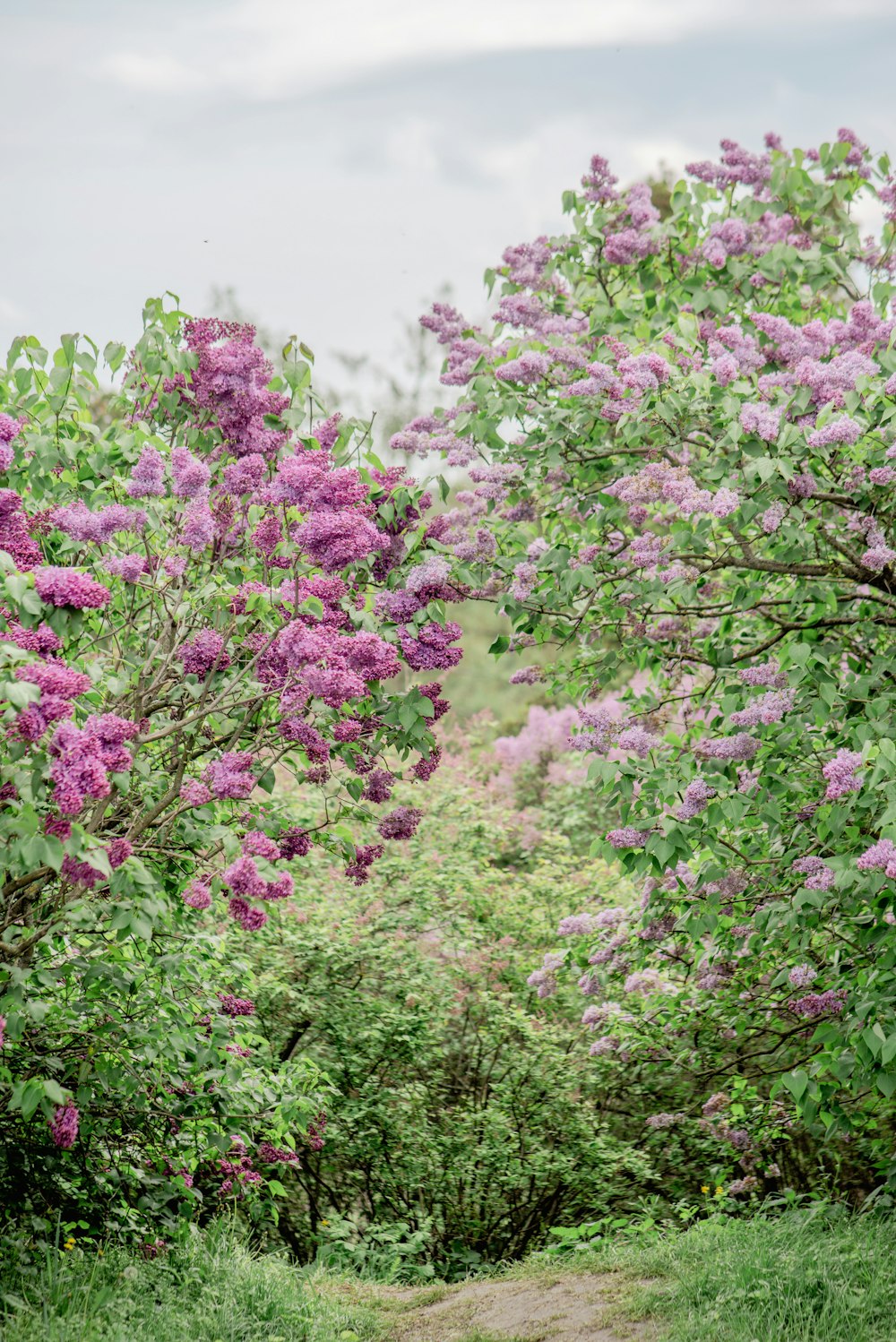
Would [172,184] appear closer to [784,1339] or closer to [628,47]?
[628,47]

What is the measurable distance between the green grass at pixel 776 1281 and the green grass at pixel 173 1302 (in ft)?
4.63

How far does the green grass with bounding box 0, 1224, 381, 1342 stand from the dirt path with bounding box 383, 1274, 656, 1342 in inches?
13.6

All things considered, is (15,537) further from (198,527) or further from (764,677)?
(764,677)

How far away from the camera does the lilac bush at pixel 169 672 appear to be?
321 centimetres

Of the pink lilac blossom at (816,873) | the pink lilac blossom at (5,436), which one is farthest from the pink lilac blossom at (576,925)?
the pink lilac blossom at (5,436)

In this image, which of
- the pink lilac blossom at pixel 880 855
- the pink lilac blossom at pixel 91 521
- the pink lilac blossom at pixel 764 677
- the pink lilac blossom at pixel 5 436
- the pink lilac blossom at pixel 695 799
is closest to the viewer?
the pink lilac blossom at pixel 5 436

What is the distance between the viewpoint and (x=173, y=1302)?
514 cm

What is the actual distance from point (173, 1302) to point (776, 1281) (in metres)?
2.46

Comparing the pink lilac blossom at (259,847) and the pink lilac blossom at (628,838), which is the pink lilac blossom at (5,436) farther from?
the pink lilac blossom at (628,838)

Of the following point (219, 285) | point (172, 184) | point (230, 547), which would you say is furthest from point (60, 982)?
point (219, 285)

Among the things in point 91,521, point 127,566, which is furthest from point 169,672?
point 91,521

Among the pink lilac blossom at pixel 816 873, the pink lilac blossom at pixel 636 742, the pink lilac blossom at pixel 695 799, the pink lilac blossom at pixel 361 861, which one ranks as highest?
the pink lilac blossom at pixel 636 742

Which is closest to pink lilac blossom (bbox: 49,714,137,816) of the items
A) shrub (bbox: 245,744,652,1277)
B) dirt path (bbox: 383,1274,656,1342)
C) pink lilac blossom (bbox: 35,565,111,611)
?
pink lilac blossom (bbox: 35,565,111,611)

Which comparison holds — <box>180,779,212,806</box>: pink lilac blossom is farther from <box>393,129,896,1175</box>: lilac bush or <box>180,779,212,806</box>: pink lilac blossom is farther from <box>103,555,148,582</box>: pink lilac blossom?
<box>393,129,896,1175</box>: lilac bush
